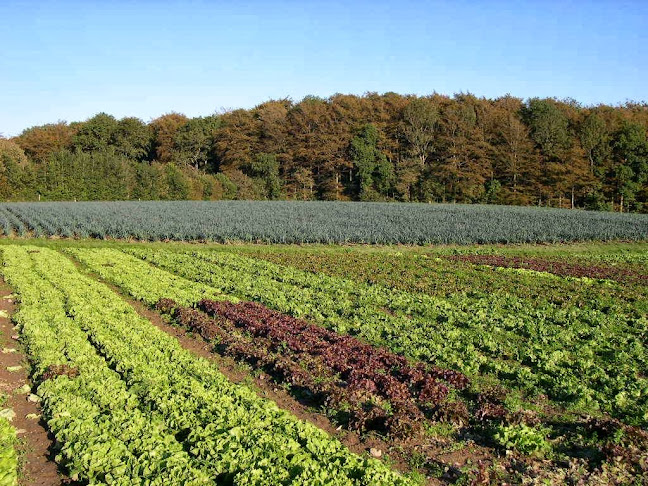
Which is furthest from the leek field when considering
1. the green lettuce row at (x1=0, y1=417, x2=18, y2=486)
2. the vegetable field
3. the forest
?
the forest

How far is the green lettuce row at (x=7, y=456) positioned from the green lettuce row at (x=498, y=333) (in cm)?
757

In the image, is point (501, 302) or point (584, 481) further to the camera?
point (501, 302)

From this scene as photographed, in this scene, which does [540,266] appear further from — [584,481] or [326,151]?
[326,151]

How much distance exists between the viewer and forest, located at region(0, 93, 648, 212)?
69.1m

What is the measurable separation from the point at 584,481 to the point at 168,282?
15150 mm

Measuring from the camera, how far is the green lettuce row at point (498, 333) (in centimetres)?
1047

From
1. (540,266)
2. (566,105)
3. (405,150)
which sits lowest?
(540,266)

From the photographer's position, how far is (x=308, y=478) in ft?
21.6

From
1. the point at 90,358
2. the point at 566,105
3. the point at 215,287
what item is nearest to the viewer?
the point at 90,358

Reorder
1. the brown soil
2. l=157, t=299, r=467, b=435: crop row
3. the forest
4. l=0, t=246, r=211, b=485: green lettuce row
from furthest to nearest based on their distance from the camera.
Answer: the forest → l=157, t=299, r=467, b=435: crop row → the brown soil → l=0, t=246, r=211, b=485: green lettuce row

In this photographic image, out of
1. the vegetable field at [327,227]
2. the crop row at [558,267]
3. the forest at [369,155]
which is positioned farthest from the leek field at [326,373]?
the forest at [369,155]

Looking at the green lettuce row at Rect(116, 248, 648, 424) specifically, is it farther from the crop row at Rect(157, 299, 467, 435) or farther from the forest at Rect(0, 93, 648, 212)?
the forest at Rect(0, 93, 648, 212)

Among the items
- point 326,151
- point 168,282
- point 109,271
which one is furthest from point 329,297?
point 326,151

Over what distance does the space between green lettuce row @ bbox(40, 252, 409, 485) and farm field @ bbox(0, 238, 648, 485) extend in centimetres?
3
